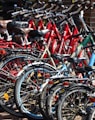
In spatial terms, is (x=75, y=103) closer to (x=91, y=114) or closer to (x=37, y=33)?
(x=91, y=114)

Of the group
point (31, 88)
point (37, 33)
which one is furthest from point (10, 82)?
point (37, 33)

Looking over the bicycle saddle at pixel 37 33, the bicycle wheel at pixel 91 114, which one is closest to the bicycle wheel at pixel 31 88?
the bicycle saddle at pixel 37 33

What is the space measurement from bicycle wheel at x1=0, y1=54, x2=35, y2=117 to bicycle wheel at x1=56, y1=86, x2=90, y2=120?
0.80 metres

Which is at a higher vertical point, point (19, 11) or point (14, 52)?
point (19, 11)

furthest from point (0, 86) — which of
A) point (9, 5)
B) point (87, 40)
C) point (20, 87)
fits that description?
point (9, 5)

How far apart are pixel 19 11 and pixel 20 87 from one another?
2169mm

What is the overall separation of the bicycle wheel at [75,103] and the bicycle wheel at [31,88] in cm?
55

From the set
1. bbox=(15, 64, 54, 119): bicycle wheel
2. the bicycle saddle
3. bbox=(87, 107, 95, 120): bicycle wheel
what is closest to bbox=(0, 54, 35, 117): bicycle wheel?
bbox=(15, 64, 54, 119): bicycle wheel

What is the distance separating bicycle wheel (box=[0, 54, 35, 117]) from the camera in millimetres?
5109

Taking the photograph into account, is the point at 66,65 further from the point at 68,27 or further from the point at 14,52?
the point at 68,27

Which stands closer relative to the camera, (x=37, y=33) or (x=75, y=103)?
(x=75, y=103)

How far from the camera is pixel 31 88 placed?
5070 millimetres

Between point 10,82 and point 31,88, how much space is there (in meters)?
0.36

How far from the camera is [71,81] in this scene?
4609mm
